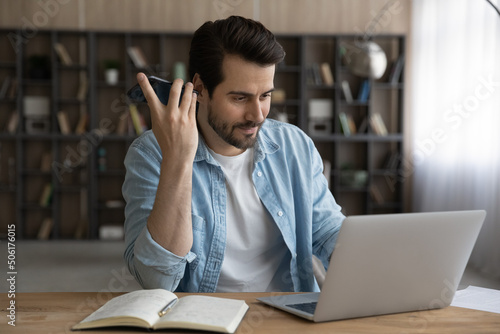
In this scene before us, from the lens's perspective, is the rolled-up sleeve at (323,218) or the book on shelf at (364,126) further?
the book on shelf at (364,126)

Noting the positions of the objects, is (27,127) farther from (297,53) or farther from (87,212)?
(297,53)

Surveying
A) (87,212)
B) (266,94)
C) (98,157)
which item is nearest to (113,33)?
(98,157)

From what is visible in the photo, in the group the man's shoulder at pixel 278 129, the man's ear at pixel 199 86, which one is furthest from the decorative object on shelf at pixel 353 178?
the man's ear at pixel 199 86

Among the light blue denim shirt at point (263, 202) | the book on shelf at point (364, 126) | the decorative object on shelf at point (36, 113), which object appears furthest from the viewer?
the book on shelf at point (364, 126)

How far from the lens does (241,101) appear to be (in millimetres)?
1592

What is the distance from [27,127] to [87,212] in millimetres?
1108

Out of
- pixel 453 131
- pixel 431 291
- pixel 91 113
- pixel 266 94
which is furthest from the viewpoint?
pixel 91 113

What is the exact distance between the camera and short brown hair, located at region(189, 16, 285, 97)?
1575mm

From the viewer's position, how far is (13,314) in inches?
43.9

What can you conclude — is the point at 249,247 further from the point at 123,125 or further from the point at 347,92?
the point at 347,92

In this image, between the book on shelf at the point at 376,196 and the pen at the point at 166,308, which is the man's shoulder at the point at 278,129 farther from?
the book on shelf at the point at 376,196

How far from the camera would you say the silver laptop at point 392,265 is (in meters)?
1.02

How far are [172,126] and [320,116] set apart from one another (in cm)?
485

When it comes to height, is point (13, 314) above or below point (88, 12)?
below
